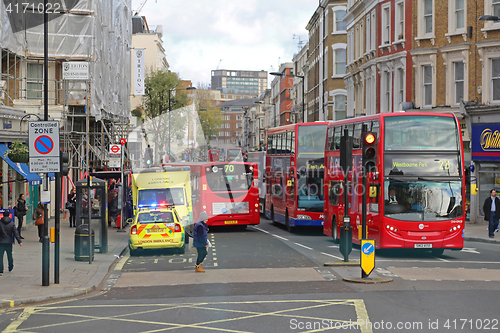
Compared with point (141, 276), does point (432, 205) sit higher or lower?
higher

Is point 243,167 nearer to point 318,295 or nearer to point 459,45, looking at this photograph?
point 459,45

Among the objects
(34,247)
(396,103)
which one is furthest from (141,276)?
(396,103)

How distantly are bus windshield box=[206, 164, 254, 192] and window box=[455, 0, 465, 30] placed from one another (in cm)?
1350

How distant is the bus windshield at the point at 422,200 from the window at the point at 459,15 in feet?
52.2

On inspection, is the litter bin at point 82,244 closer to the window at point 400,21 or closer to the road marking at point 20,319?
the road marking at point 20,319

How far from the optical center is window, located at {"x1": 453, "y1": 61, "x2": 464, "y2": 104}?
30703 millimetres

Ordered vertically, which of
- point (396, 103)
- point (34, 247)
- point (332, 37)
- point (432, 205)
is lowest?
point (34, 247)

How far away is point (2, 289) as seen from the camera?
43.4 ft

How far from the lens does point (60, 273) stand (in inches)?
622

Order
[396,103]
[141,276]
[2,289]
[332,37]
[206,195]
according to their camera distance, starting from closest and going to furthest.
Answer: [2,289] → [141,276] → [206,195] → [396,103] → [332,37]

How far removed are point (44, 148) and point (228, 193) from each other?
13109 mm

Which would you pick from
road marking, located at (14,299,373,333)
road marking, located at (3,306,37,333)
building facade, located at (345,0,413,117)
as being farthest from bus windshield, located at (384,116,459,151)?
building facade, located at (345,0,413,117)

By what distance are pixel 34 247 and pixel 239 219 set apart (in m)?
8.70

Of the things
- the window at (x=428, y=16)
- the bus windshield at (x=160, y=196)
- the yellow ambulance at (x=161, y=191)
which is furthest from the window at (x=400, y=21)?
the bus windshield at (x=160, y=196)
